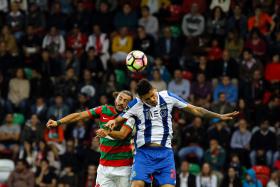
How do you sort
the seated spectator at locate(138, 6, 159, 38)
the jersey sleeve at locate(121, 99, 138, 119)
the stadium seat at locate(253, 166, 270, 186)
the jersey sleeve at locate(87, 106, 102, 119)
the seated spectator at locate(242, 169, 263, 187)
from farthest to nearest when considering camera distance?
1. the seated spectator at locate(138, 6, 159, 38)
2. the stadium seat at locate(253, 166, 270, 186)
3. the seated spectator at locate(242, 169, 263, 187)
4. the jersey sleeve at locate(87, 106, 102, 119)
5. the jersey sleeve at locate(121, 99, 138, 119)

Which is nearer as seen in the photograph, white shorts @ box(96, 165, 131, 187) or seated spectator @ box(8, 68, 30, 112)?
white shorts @ box(96, 165, 131, 187)

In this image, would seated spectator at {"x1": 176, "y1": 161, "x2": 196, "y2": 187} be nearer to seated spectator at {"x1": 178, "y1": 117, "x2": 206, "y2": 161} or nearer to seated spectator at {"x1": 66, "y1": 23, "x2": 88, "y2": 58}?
seated spectator at {"x1": 178, "y1": 117, "x2": 206, "y2": 161}

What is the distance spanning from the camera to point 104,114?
15.2 metres

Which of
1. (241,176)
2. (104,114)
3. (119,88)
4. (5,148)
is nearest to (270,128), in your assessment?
(241,176)

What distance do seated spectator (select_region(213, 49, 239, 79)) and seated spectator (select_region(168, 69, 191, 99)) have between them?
0.92 meters

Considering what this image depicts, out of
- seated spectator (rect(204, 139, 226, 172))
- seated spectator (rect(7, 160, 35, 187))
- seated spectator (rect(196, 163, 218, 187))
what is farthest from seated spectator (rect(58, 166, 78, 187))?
seated spectator (rect(204, 139, 226, 172))

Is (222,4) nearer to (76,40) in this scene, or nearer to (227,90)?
(227,90)

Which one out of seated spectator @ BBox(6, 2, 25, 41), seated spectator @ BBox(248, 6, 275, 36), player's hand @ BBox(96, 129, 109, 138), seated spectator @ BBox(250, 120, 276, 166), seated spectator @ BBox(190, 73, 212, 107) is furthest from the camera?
Result: seated spectator @ BBox(6, 2, 25, 41)

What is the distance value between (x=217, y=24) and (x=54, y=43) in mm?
4679

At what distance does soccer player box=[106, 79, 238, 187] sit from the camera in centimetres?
1441

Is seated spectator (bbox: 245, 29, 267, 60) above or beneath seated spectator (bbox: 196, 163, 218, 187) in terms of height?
above

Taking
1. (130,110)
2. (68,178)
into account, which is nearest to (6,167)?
(68,178)

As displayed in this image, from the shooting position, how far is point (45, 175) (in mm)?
23219

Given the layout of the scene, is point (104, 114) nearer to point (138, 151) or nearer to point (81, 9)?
point (138, 151)
